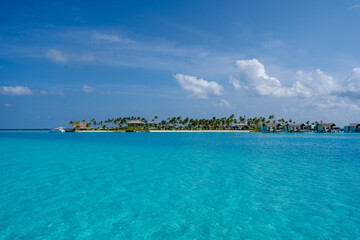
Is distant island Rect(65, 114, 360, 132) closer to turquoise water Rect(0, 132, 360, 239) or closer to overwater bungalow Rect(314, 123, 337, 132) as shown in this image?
overwater bungalow Rect(314, 123, 337, 132)

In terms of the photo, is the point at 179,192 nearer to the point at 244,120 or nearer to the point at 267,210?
the point at 267,210

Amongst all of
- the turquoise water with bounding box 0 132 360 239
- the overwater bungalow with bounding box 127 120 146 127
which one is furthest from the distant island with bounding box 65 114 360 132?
the turquoise water with bounding box 0 132 360 239

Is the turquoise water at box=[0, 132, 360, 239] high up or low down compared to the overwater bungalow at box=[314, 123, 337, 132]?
down

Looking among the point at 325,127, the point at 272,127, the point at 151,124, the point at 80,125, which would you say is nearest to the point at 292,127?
the point at 272,127

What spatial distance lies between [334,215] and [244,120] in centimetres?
17520

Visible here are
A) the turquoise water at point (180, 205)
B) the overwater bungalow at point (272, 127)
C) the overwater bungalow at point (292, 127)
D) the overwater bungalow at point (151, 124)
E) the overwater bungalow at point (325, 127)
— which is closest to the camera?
the turquoise water at point (180, 205)

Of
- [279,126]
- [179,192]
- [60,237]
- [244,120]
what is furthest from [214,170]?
[244,120]

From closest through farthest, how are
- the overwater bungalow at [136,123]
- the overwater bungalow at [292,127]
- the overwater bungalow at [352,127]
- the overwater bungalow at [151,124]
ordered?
the overwater bungalow at [352,127] → the overwater bungalow at [292,127] → the overwater bungalow at [136,123] → the overwater bungalow at [151,124]

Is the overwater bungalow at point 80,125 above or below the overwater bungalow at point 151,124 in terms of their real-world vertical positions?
below

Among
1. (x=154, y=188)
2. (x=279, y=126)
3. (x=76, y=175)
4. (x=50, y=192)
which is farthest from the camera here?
(x=279, y=126)

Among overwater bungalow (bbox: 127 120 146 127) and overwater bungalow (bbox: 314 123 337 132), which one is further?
overwater bungalow (bbox: 127 120 146 127)

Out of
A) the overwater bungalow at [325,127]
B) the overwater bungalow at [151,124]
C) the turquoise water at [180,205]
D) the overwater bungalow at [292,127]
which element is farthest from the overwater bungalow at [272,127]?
the turquoise water at [180,205]

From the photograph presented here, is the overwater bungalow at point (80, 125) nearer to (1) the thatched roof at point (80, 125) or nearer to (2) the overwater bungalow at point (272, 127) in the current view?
(1) the thatched roof at point (80, 125)

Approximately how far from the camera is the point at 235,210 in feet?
35.4
